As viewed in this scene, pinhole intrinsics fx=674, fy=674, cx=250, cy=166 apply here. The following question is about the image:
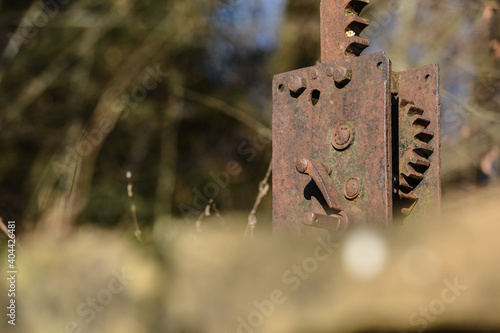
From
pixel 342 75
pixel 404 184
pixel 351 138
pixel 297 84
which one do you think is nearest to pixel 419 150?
pixel 404 184

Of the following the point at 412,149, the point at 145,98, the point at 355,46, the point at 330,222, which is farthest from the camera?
the point at 145,98

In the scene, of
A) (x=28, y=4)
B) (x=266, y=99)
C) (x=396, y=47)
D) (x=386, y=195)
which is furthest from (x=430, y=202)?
(x=28, y=4)

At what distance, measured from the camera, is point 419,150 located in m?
2.24

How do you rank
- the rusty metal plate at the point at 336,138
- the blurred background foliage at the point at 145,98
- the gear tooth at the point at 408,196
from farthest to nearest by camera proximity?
1. the blurred background foliage at the point at 145,98
2. the gear tooth at the point at 408,196
3. the rusty metal plate at the point at 336,138

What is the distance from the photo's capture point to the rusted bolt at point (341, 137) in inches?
84.7

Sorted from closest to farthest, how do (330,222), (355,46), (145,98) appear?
(330,222)
(355,46)
(145,98)

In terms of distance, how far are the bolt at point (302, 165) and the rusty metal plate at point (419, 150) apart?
0.34 metres

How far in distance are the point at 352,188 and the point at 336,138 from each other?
0.58 ft

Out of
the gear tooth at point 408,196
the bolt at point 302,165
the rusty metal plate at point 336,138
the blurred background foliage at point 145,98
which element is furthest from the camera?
the blurred background foliage at point 145,98

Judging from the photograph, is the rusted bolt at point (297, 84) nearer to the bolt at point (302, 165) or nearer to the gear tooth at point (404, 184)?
the bolt at point (302, 165)

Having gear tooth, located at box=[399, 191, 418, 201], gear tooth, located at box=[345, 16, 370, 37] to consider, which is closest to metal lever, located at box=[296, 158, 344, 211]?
gear tooth, located at box=[399, 191, 418, 201]

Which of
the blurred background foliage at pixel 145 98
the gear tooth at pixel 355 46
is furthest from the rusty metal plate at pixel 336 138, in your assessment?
the blurred background foliage at pixel 145 98

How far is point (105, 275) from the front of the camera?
196 cm

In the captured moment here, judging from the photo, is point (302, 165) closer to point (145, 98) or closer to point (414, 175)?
point (414, 175)
